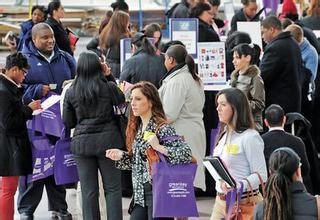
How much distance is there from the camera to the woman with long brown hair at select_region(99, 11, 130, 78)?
36.3ft

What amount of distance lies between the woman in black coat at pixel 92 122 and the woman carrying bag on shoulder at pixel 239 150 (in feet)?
5.18

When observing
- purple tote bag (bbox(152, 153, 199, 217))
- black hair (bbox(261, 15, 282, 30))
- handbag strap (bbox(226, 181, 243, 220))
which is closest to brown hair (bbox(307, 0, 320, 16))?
black hair (bbox(261, 15, 282, 30))

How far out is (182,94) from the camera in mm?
9039

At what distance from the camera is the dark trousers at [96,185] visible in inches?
320

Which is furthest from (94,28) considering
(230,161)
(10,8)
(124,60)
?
(230,161)

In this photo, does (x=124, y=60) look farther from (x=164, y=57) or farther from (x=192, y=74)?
(x=192, y=74)

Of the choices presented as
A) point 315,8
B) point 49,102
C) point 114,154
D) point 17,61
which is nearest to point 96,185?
point 114,154

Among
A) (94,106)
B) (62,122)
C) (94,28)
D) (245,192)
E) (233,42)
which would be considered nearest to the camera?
(245,192)

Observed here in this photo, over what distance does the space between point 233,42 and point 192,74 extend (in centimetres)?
160

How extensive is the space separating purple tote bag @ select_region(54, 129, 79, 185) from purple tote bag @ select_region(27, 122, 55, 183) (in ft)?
0.92

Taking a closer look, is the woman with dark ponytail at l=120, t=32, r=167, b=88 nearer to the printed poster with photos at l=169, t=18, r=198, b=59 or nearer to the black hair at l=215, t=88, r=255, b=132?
the printed poster with photos at l=169, t=18, r=198, b=59

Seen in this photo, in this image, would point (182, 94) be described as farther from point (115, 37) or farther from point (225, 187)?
point (225, 187)

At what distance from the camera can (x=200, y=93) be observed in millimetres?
9203

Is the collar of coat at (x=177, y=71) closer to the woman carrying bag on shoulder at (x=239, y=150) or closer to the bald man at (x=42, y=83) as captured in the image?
→ the bald man at (x=42, y=83)
